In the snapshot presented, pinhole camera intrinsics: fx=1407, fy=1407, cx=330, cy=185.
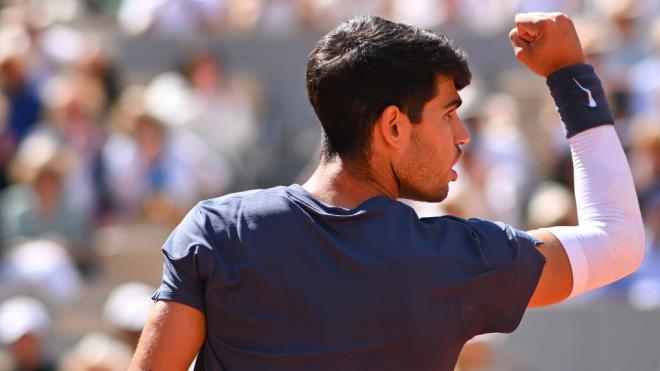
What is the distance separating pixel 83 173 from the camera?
9219 mm

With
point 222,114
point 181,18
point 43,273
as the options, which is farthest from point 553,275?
point 181,18

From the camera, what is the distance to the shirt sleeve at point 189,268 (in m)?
2.55

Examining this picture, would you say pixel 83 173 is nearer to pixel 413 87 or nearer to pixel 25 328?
pixel 25 328

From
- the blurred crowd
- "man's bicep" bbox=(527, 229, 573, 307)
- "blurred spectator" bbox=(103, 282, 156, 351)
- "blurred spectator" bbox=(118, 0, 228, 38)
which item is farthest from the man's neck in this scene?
"blurred spectator" bbox=(118, 0, 228, 38)

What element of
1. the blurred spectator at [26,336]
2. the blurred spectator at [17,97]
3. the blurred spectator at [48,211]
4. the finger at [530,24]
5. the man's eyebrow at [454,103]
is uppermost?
the finger at [530,24]

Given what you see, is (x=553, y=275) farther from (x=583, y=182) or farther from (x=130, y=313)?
(x=130, y=313)

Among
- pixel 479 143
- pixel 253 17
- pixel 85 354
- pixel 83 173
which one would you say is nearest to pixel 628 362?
pixel 479 143

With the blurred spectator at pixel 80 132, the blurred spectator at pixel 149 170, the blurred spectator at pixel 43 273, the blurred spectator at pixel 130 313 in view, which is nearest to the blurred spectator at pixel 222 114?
the blurred spectator at pixel 80 132

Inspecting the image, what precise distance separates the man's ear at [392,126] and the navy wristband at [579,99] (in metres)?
0.39

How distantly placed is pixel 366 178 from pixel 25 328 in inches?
204

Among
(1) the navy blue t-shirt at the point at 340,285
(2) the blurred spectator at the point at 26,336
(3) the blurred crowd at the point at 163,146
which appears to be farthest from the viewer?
(3) the blurred crowd at the point at 163,146

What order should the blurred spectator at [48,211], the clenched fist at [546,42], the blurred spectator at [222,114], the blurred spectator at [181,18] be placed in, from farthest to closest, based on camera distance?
the blurred spectator at [181,18] → the blurred spectator at [222,114] → the blurred spectator at [48,211] → the clenched fist at [546,42]

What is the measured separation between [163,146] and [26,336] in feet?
7.67

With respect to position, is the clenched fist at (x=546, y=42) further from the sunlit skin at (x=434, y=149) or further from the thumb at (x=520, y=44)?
the sunlit skin at (x=434, y=149)
